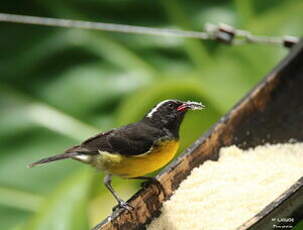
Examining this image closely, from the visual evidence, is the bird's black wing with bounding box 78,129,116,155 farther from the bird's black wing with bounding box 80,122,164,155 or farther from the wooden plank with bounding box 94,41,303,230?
the wooden plank with bounding box 94,41,303,230

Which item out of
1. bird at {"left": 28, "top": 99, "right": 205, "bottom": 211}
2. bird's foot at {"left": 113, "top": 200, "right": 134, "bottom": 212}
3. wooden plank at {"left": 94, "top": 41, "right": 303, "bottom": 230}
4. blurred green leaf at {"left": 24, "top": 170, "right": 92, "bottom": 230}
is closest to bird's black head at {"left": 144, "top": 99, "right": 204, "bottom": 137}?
bird at {"left": 28, "top": 99, "right": 205, "bottom": 211}

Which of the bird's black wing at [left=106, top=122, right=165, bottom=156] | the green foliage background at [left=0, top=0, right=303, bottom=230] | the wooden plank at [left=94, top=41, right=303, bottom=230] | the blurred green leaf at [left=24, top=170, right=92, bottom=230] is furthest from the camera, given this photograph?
the green foliage background at [left=0, top=0, right=303, bottom=230]

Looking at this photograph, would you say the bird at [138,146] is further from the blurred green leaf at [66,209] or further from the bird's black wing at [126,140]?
the blurred green leaf at [66,209]

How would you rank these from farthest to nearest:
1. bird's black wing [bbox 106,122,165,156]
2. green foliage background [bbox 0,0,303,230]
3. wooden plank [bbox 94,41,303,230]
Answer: green foliage background [bbox 0,0,303,230] → bird's black wing [bbox 106,122,165,156] → wooden plank [bbox 94,41,303,230]

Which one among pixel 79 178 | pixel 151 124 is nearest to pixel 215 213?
pixel 151 124

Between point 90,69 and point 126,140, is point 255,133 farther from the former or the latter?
point 90,69

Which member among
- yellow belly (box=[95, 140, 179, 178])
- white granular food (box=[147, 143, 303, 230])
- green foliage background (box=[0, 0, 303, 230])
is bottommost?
white granular food (box=[147, 143, 303, 230])

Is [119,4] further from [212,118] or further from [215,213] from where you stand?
[215,213]
